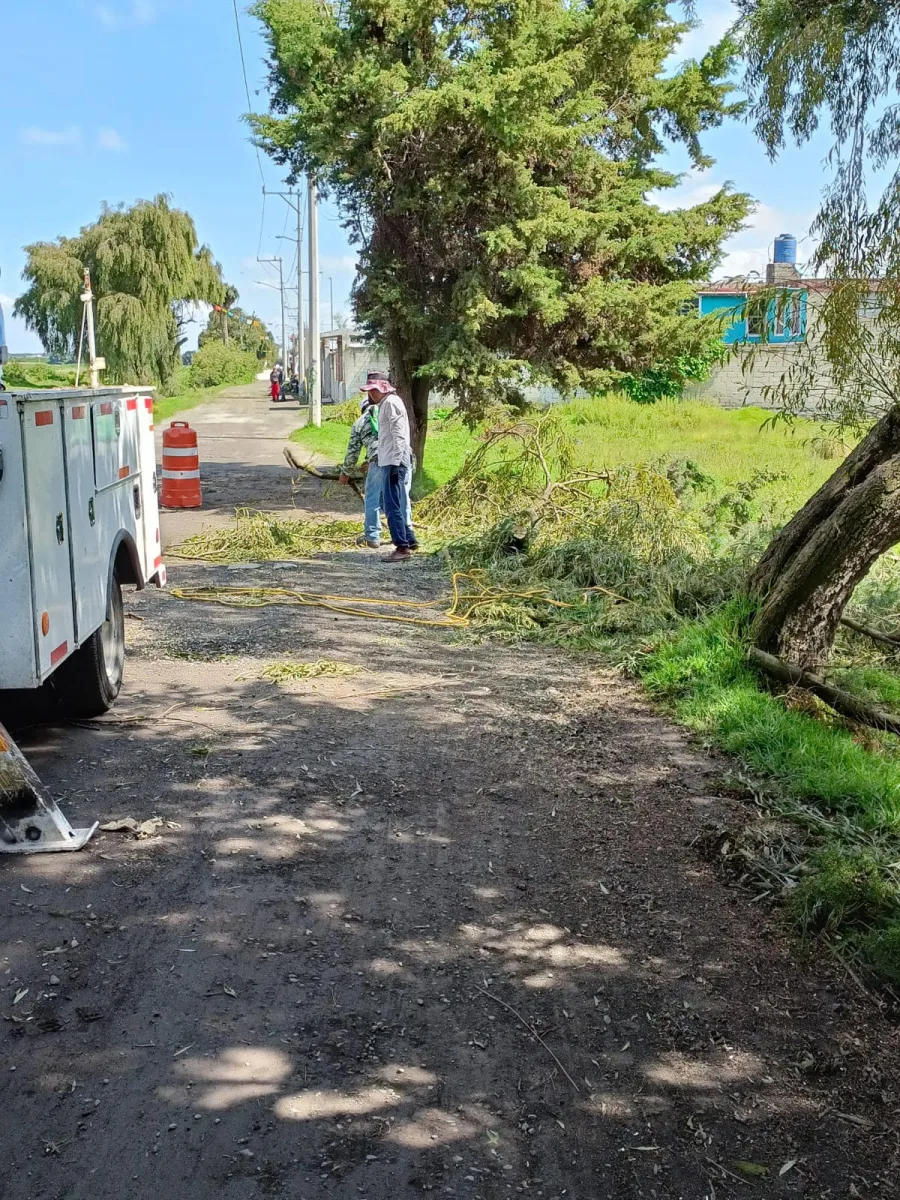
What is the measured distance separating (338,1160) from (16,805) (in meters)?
2.56

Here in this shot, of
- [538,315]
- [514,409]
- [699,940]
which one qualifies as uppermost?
[538,315]

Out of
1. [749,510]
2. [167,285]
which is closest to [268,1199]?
[749,510]

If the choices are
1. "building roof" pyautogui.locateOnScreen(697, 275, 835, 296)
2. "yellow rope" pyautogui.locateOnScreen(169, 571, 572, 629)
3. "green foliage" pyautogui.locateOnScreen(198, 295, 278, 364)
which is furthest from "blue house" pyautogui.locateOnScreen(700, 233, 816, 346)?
"green foliage" pyautogui.locateOnScreen(198, 295, 278, 364)

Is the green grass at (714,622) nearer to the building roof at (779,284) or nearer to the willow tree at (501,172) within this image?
the building roof at (779,284)

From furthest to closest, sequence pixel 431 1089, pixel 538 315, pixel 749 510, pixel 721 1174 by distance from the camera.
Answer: pixel 538 315, pixel 749 510, pixel 431 1089, pixel 721 1174

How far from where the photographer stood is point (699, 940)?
14.5ft

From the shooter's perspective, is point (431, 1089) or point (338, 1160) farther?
point (431, 1089)

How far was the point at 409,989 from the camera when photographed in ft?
12.9

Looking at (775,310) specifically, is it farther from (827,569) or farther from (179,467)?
(179,467)

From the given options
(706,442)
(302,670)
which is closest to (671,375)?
(706,442)

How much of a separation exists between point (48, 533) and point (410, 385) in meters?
13.7

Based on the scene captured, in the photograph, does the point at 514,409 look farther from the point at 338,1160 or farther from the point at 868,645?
the point at 338,1160

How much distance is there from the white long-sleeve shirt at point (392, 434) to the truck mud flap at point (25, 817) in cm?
832

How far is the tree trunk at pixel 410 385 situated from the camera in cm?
1803
